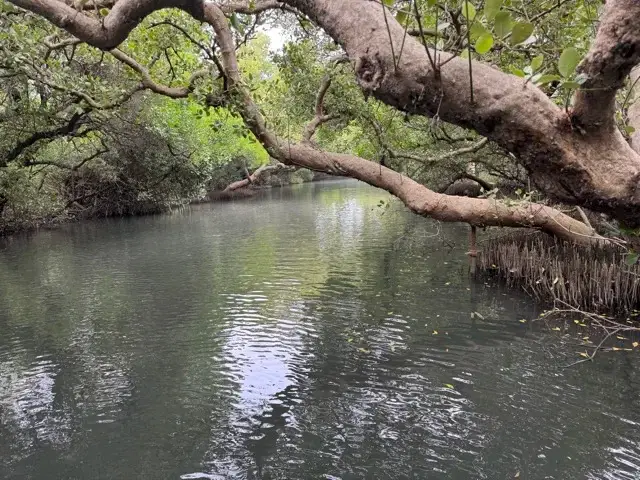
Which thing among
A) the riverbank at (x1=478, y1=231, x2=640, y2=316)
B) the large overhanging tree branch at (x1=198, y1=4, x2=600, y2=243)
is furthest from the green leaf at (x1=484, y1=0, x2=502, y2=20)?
the riverbank at (x1=478, y1=231, x2=640, y2=316)

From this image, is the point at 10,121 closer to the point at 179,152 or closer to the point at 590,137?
the point at 179,152

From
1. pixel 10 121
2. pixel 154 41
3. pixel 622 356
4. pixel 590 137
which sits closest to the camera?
pixel 590 137

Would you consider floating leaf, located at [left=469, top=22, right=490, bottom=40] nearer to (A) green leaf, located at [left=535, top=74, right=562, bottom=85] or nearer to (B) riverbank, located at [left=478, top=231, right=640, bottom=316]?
(A) green leaf, located at [left=535, top=74, right=562, bottom=85]

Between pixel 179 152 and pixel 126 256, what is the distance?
34.0 feet

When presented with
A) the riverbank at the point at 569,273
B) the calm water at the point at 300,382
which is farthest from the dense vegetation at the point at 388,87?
the calm water at the point at 300,382

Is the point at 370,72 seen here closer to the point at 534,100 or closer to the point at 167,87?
the point at 534,100

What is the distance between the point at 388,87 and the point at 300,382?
5347 mm

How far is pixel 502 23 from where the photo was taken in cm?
153

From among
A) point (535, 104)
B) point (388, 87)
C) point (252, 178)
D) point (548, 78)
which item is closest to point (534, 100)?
point (535, 104)

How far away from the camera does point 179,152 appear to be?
2483cm

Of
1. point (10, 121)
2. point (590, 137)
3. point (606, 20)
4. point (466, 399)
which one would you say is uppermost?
point (10, 121)

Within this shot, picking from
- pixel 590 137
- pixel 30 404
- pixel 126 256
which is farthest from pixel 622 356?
pixel 126 256

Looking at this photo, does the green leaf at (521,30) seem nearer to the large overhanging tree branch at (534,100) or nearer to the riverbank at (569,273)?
the large overhanging tree branch at (534,100)

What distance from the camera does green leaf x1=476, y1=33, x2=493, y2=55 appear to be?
4.97 ft
